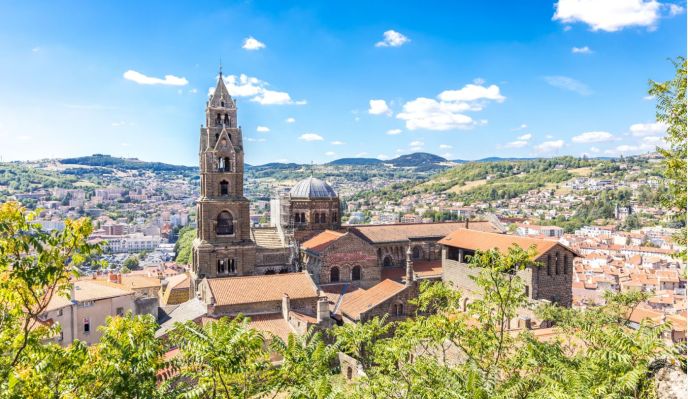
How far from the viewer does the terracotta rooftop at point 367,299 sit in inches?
1225

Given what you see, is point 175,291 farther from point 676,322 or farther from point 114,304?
point 676,322

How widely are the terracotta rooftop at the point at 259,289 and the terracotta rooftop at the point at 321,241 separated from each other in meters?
5.02

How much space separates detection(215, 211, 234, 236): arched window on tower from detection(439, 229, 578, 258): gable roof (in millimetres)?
18760

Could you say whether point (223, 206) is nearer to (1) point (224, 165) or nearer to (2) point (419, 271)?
(1) point (224, 165)

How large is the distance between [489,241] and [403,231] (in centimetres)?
927

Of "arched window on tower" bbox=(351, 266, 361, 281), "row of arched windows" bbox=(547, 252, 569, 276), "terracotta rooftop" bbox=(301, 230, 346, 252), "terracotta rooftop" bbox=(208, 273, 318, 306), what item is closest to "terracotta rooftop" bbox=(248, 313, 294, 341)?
"terracotta rooftop" bbox=(208, 273, 318, 306)

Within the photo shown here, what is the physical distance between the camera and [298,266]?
3950 cm

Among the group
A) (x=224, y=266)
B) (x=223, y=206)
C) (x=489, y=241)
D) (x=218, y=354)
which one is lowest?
(x=224, y=266)

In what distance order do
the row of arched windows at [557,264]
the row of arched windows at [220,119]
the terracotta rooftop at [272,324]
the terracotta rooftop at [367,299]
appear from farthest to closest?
the row of arched windows at [220,119]
the row of arched windows at [557,264]
the terracotta rooftop at [367,299]
the terracotta rooftop at [272,324]

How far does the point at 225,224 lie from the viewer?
3803 cm

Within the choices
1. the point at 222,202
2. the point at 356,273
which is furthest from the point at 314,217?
the point at 222,202

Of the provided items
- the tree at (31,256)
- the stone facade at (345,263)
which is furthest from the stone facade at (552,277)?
the tree at (31,256)

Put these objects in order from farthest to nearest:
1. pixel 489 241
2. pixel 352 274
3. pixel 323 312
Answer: pixel 489 241
pixel 352 274
pixel 323 312

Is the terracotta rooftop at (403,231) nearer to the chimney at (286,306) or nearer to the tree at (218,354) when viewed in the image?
the chimney at (286,306)
